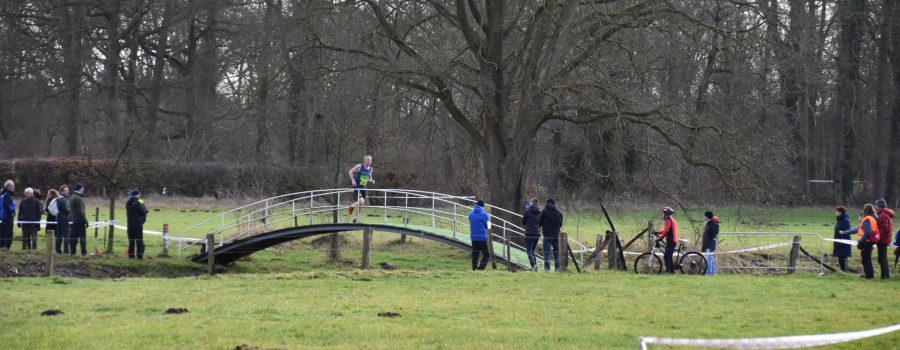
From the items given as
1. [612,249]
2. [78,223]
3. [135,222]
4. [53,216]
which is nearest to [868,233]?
[612,249]

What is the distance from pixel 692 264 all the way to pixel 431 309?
1050 centimetres

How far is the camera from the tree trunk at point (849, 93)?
1742 inches

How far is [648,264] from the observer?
Result: 24.6 m

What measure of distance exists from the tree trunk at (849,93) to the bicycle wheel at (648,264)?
1746 centimetres

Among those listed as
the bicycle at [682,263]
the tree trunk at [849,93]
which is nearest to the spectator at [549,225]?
the bicycle at [682,263]

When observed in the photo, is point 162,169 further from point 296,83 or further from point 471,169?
point 296,83

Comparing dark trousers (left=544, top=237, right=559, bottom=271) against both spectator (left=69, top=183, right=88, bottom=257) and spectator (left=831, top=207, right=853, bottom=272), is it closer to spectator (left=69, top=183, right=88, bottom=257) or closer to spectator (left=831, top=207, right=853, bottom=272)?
spectator (left=831, top=207, right=853, bottom=272)

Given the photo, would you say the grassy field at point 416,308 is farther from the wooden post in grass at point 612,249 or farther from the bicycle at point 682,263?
the bicycle at point 682,263

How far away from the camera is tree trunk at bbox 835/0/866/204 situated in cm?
4425

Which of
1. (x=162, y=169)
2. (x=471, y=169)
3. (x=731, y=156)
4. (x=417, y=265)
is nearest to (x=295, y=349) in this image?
(x=417, y=265)

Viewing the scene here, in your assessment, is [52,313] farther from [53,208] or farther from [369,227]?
[53,208]

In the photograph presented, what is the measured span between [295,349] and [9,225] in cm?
1699

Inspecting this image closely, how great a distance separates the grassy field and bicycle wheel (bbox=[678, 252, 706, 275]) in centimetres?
206

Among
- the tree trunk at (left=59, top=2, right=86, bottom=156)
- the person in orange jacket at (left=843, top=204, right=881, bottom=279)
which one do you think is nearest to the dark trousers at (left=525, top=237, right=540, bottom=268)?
the person in orange jacket at (left=843, top=204, right=881, bottom=279)
